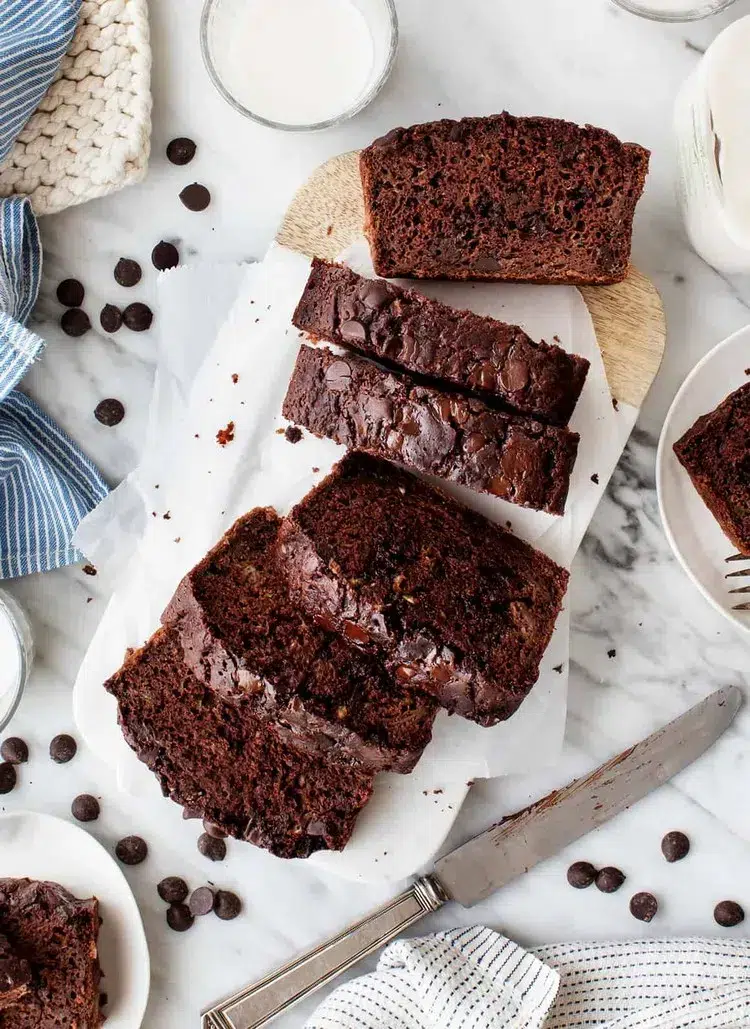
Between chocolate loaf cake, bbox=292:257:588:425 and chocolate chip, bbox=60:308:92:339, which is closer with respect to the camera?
chocolate loaf cake, bbox=292:257:588:425

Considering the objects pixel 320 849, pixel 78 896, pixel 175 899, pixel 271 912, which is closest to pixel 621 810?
pixel 320 849

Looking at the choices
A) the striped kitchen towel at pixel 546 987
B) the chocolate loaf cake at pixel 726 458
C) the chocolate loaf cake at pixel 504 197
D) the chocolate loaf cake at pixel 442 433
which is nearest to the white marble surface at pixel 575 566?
the striped kitchen towel at pixel 546 987

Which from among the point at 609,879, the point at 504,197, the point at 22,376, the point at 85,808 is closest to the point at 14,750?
the point at 85,808

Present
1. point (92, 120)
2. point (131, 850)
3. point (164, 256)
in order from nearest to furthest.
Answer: point (92, 120) → point (164, 256) → point (131, 850)

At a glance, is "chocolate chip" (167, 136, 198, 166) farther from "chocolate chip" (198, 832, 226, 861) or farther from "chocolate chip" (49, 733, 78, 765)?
"chocolate chip" (198, 832, 226, 861)

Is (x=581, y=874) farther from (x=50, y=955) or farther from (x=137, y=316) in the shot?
(x=137, y=316)

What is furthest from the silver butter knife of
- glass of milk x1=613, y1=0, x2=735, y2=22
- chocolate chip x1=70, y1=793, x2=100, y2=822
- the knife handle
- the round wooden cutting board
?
glass of milk x1=613, y1=0, x2=735, y2=22

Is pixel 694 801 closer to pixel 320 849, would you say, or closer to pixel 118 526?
pixel 320 849
